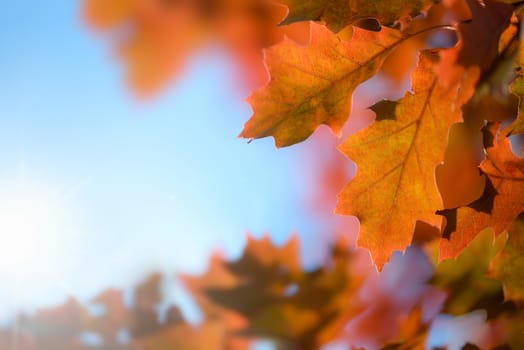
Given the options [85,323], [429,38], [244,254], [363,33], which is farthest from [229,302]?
[363,33]

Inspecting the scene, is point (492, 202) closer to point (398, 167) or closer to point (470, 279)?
point (398, 167)

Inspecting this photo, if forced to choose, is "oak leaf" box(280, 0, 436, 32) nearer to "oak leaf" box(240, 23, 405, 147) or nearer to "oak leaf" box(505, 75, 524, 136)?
"oak leaf" box(240, 23, 405, 147)

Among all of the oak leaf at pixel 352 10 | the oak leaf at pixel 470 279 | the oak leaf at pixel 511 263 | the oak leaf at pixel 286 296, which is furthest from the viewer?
the oak leaf at pixel 286 296

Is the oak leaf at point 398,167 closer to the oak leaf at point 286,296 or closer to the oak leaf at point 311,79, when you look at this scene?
the oak leaf at point 311,79

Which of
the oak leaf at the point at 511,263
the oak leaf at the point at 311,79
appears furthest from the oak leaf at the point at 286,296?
the oak leaf at the point at 311,79

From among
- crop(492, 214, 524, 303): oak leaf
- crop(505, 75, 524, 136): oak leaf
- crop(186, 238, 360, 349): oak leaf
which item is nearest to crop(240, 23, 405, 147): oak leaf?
crop(505, 75, 524, 136): oak leaf
